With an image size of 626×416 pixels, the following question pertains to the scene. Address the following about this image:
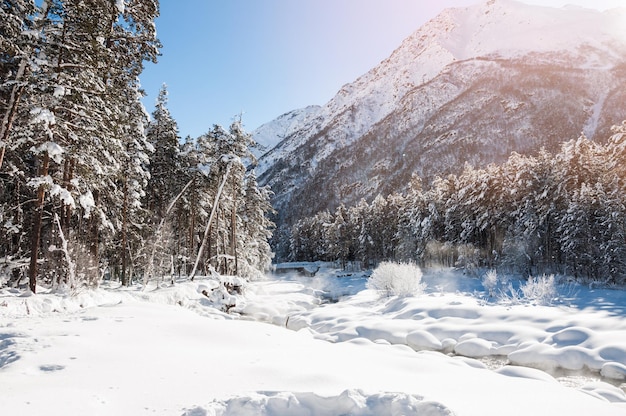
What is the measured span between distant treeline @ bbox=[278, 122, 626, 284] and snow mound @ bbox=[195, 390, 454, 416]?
27.0 metres

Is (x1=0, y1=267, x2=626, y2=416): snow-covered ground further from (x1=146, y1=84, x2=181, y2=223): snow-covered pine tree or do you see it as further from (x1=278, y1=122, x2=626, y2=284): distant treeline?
(x1=278, y1=122, x2=626, y2=284): distant treeline

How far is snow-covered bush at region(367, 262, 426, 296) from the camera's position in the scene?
25809mm

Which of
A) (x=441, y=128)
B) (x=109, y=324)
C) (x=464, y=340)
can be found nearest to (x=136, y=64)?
(x=109, y=324)

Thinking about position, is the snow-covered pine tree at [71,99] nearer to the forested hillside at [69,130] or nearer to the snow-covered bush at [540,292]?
the forested hillside at [69,130]

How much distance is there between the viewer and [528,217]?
34750 mm

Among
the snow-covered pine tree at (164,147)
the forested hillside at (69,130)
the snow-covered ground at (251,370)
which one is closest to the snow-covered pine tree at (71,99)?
the forested hillside at (69,130)

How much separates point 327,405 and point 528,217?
120 feet

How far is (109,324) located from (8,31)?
789 centimetres

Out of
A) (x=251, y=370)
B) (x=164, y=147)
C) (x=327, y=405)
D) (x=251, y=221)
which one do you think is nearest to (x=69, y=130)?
(x=251, y=370)

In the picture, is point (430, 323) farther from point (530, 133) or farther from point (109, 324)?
point (530, 133)

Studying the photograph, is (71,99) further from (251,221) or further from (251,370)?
(251,221)

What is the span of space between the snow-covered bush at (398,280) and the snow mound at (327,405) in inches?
858

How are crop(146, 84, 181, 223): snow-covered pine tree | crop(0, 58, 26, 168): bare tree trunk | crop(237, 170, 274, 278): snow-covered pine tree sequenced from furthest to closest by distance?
1. crop(237, 170, 274, 278): snow-covered pine tree
2. crop(146, 84, 181, 223): snow-covered pine tree
3. crop(0, 58, 26, 168): bare tree trunk

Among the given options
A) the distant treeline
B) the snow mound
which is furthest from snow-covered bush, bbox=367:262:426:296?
the snow mound
